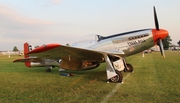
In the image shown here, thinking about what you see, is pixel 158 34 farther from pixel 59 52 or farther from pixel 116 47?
pixel 59 52

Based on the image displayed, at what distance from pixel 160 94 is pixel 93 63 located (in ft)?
13.2

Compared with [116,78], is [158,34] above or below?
above

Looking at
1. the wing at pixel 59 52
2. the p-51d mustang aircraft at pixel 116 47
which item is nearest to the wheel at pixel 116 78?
the p-51d mustang aircraft at pixel 116 47

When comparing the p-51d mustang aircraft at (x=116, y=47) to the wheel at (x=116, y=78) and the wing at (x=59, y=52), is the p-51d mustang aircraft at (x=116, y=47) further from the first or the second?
the wheel at (x=116, y=78)

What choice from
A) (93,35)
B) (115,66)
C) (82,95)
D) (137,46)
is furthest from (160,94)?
(93,35)

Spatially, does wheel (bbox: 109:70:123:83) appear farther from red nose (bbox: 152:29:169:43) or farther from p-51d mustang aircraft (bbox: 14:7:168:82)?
red nose (bbox: 152:29:169:43)

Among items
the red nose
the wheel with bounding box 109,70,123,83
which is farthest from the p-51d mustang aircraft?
the wheel with bounding box 109,70,123,83

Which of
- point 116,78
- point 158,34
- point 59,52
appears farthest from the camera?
point 158,34

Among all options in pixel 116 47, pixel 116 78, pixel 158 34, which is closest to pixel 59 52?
pixel 116 78

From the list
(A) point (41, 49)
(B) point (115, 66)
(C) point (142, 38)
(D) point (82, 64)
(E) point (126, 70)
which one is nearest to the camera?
(A) point (41, 49)

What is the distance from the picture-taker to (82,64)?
7.91m

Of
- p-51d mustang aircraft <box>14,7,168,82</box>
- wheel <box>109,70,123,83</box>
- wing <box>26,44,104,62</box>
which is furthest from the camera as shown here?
p-51d mustang aircraft <box>14,7,168,82</box>

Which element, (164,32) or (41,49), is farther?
(164,32)

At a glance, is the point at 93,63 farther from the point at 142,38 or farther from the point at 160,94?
the point at 160,94
